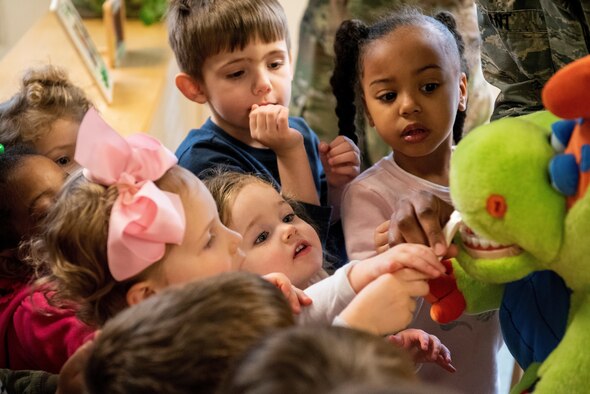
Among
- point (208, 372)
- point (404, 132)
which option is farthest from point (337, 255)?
point (208, 372)

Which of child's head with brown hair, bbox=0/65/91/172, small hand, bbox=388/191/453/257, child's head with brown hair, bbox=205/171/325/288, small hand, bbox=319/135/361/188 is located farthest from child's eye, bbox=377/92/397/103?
child's head with brown hair, bbox=0/65/91/172

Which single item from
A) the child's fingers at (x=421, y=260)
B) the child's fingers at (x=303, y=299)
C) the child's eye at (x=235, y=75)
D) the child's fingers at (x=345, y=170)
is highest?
the child's eye at (x=235, y=75)

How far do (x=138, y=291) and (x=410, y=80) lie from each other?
663mm

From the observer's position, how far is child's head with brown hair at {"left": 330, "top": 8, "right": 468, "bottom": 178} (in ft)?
5.22

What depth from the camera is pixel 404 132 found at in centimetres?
162

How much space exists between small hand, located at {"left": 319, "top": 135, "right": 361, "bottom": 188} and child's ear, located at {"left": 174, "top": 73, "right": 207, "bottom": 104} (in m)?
0.31

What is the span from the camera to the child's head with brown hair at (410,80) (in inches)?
62.6

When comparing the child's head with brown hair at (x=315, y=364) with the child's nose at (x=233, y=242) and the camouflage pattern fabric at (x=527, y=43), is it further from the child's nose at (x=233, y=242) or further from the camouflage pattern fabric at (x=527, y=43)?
the camouflage pattern fabric at (x=527, y=43)

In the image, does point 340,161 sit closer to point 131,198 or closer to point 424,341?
point 424,341

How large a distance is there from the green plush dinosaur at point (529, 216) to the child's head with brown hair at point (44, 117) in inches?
42.1

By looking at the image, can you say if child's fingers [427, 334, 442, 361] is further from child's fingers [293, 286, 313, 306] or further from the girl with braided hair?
child's fingers [293, 286, 313, 306]

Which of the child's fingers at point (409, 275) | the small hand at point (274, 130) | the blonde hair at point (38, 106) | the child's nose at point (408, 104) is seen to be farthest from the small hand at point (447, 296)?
the blonde hair at point (38, 106)

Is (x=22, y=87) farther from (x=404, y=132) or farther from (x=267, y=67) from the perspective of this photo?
(x=404, y=132)

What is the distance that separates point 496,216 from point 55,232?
25.4 inches
